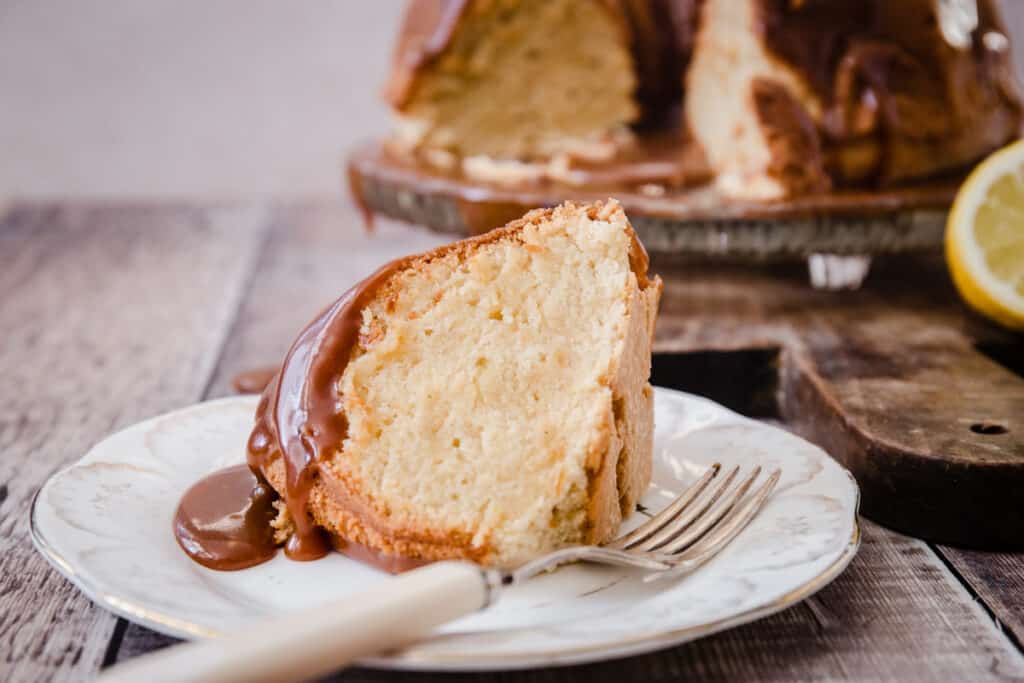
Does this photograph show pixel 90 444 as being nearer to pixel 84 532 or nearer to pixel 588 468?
pixel 84 532

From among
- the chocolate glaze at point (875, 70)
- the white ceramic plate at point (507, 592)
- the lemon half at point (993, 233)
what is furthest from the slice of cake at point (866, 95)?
the white ceramic plate at point (507, 592)

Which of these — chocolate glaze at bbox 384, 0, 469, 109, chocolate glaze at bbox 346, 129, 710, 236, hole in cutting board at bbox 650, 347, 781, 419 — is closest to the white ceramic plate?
hole in cutting board at bbox 650, 347, 781, 419

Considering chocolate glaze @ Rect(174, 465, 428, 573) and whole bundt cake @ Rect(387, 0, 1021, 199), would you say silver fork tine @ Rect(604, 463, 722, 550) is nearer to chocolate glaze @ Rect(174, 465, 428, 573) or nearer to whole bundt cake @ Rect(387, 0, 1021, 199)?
chocolate glaze @ Rect(174, 465, 428, 573)

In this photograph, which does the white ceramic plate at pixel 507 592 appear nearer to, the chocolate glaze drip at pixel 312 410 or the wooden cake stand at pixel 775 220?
the chocolate glaze drip at pixel 312 410

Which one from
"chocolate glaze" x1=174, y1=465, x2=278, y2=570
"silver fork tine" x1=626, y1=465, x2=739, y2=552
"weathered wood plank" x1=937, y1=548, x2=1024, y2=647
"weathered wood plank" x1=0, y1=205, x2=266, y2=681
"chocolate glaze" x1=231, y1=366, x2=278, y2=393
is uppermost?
"silver fork tine" x1=626, y1=465, x2=739, y2=552

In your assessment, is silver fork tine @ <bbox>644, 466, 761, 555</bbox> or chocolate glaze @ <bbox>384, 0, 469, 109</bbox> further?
chocolate glaze @ <bbox>384, 0, 469, 109</bbox>

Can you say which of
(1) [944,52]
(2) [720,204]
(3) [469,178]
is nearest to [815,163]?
(2) [720,204]
